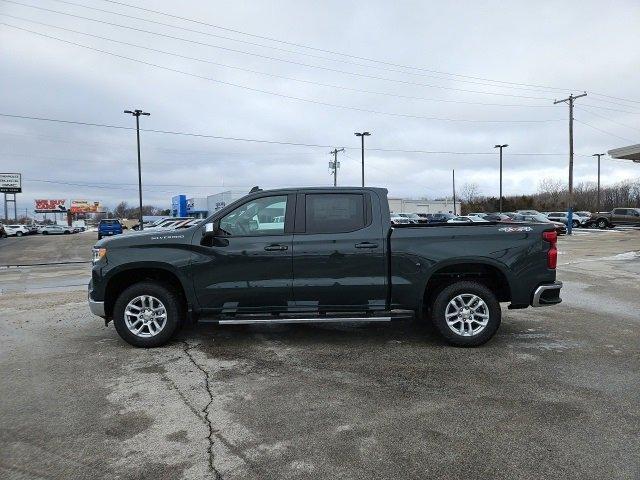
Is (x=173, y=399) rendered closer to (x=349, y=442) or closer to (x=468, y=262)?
(x=349, y=442)

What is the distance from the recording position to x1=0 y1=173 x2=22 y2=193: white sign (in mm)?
64438

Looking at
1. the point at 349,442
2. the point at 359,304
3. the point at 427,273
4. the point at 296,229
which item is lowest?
the point at 349,442

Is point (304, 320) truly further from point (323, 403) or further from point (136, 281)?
point (136, 281)

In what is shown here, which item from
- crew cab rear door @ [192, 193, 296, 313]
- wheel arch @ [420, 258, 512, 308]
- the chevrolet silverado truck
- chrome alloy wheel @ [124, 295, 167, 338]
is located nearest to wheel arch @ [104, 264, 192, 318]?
the chevrolet silverado truck

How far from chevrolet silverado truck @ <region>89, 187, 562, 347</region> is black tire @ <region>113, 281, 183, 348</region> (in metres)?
0.01

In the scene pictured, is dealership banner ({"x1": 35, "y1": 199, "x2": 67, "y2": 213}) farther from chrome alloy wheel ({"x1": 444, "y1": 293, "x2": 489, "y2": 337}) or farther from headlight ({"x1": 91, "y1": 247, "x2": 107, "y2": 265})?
chrome alloy wheel ({"x1": 444, "y1": 293, "x2": 489, "y2": 337})

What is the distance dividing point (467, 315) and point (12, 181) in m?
74.9

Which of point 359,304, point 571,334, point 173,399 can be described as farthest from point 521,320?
point 173,399

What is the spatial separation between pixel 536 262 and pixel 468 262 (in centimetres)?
83

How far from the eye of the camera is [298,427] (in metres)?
3.68

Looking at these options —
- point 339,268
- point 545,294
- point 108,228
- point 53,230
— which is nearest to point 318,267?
point 339,268

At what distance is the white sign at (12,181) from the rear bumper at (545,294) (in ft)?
241

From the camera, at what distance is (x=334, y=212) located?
18.9 feet

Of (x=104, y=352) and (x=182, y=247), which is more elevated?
(x=182, y=247)
